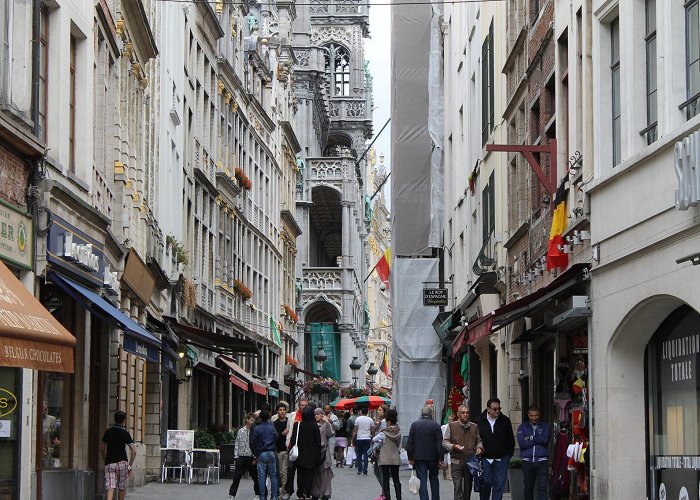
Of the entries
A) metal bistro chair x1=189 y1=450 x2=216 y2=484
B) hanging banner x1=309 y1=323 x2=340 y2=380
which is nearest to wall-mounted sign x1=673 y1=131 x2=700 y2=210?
metal bistro chair x1=189 y1=450 x2=216 y2=484

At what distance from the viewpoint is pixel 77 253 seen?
18047 mm

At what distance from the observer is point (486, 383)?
32.5 m

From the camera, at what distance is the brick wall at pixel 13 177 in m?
15.1

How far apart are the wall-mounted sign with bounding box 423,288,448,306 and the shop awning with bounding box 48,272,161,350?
1520 centimetres

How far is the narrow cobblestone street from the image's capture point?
24.1 meters

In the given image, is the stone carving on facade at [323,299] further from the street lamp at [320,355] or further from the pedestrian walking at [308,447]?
the pedestrian walking at [308,447]

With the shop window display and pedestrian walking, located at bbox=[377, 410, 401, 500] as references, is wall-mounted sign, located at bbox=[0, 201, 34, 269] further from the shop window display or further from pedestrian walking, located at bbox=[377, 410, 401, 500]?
pedestrian walking, located at bbox=[377, 410, 401, 500]

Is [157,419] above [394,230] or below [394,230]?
below

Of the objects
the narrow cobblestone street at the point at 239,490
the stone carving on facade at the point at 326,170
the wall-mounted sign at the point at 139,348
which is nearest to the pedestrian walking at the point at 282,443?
the narrow cobblestone street at the point at 239,490

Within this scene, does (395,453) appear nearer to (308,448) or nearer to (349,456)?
(308,448)

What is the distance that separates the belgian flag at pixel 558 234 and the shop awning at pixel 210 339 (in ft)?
31.7

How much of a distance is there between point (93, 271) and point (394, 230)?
22.7m

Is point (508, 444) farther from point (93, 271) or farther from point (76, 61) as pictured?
point (76, 61)

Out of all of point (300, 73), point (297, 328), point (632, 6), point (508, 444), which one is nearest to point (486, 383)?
point (508, 444)
